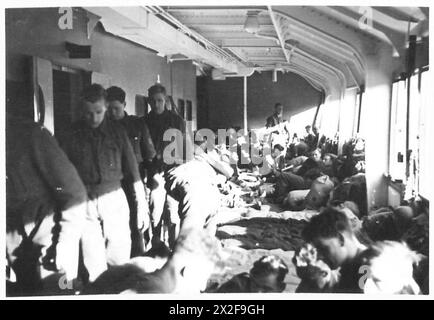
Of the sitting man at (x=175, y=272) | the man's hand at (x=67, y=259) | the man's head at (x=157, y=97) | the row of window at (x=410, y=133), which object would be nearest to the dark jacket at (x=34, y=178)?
the man's hand at (x=67, y=259)

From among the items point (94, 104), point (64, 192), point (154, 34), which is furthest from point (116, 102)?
point (64, 192)

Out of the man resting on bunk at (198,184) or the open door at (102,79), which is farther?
the man resting on bunk at (198,184)

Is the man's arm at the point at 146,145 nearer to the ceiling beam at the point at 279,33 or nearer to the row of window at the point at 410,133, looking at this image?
the ceiling beam at the point at 279,33

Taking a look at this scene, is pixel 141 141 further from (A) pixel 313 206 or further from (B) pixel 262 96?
(A) pixel 313 206

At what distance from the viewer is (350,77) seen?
8.53ft

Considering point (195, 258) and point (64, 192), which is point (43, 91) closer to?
point (64, 192)

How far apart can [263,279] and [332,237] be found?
37 centimetres

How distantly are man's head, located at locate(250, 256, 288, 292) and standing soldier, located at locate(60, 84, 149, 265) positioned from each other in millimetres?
573

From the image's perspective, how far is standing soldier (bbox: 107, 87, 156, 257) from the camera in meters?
2.52

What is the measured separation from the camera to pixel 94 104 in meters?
2.51

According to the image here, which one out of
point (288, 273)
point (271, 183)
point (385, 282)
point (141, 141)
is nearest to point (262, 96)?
point (271, 183)

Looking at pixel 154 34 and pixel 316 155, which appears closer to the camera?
pixel 154 34

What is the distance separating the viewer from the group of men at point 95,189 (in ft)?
8.10

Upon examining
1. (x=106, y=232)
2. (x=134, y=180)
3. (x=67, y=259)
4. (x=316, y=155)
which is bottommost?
(x=67, y=259)
